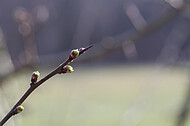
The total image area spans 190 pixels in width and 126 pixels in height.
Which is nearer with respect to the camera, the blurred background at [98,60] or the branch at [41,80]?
the branch at [41,80]

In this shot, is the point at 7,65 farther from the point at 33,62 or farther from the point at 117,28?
the point at 117,28

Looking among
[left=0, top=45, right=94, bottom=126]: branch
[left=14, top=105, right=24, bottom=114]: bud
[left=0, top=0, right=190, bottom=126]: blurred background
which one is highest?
[left=0, top=0, right=190, bottom=126]: blurred background

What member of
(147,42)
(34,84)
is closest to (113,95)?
(147,42)

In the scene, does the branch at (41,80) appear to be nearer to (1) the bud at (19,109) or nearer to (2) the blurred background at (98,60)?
(1) the bud at (19,109)

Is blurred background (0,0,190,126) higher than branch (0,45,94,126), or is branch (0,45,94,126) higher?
blurred background (0,0,190,126)

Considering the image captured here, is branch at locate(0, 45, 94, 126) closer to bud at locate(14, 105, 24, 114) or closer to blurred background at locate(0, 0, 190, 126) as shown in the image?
bud at locate(14, 105, 24, 114)

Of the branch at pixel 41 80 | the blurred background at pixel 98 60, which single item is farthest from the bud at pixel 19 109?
the blurred background at pixel 98 60

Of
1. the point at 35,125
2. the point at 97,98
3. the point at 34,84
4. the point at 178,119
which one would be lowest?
the point at 34,84

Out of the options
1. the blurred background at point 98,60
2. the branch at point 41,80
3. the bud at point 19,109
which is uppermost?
the blurred background at point 98,60

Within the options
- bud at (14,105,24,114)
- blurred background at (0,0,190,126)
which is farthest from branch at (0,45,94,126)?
blurred background at (0,0,190,126)
